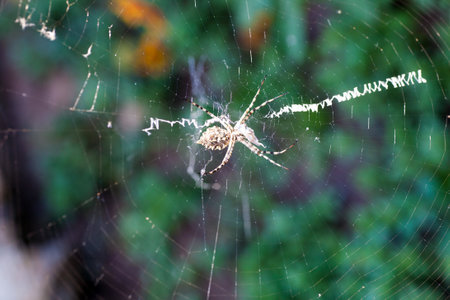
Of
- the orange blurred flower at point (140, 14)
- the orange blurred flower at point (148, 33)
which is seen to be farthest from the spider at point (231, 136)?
the orange blurred flower at point (140, 14)

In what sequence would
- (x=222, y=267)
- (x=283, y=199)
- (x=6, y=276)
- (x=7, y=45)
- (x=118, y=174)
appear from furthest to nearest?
1. (x=283, y=199)
2. (x=222, y=267)
3. (x=118, y=174)
4. (x=7, y=45)
5. (x=6, y=276)

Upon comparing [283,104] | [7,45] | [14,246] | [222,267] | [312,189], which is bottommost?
[222,267]

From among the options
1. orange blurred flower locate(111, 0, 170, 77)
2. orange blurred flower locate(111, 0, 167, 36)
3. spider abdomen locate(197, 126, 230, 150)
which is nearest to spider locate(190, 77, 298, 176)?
spider abdomen locate(197, 126, 230, 150)

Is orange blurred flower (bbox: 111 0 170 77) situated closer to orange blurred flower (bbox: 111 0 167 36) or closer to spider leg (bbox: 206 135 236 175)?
orange blurred flower (bbox: 111 0 167 36)

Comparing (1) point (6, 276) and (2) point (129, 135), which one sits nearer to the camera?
(1) point (6, 276)

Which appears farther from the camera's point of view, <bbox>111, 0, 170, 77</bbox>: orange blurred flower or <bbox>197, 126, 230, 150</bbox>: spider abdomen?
<bbox>197, 126, 230, 150</bbox>: spider abdomen

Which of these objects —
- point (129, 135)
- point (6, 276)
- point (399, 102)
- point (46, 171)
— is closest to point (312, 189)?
point (399, 102)

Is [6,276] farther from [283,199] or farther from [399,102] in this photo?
[399,102]

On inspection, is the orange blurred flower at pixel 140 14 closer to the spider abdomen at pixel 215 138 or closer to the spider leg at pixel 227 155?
the spider abdomen at pixel 215 138
